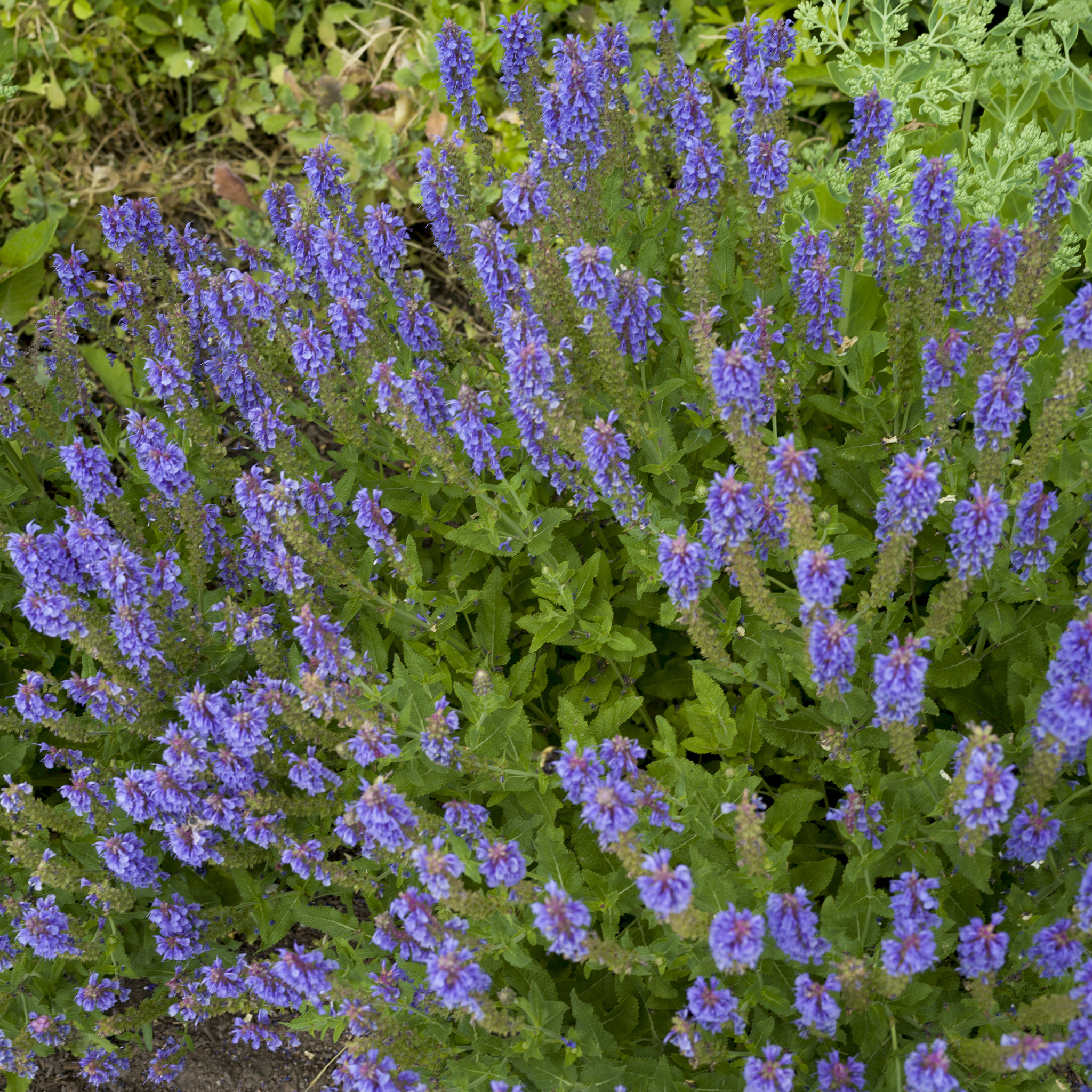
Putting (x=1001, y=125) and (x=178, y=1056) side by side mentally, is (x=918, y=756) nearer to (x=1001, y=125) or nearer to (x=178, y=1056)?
(x=178, y=1056)

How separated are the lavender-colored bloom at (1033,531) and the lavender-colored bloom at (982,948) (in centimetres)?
138

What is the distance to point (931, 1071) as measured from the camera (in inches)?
110

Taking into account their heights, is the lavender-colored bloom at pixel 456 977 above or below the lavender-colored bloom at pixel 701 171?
below

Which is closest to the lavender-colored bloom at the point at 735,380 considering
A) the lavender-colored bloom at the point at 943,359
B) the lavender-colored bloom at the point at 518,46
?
the lavender-colored bloom at the point at 943,359

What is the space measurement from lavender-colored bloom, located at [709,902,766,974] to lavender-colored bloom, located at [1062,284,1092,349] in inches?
80.8

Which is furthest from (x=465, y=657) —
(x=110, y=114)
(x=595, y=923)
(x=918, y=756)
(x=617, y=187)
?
(x=110, y=114)

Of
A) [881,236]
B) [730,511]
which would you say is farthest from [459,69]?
[730,511]

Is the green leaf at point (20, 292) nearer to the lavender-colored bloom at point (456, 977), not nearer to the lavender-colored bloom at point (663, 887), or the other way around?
the lavender-colored bloom at point (456, 977)

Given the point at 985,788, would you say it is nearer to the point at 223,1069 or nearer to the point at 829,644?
the point at 829,644

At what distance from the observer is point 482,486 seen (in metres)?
4.14

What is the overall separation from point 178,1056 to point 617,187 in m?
4.43

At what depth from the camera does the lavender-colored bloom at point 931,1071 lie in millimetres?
2779

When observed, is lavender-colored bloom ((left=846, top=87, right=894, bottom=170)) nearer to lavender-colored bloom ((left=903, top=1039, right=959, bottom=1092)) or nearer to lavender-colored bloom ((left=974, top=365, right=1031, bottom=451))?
lavender-colored bloom ((left=974, top=365, right=1031, bottom=451))

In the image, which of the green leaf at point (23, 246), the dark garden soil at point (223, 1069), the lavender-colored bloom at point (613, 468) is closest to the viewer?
the lavender-colored bloom at point (613, 468)
